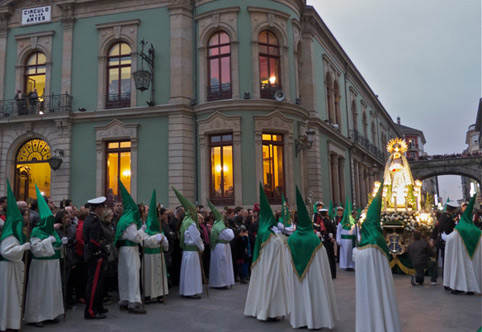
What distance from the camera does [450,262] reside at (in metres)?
9.31

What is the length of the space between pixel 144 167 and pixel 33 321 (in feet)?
42.0

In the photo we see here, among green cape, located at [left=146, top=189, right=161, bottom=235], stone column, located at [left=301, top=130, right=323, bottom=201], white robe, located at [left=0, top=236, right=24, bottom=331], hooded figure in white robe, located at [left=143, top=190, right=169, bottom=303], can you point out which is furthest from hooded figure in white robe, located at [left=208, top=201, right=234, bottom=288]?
stone column, located at [left=301, top=130, right=323, bottom=201]

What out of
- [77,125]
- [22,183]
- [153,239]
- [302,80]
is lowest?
[153,239]

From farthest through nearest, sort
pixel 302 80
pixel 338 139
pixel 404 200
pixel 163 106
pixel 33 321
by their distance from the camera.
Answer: pixel 338 139 < pixel 302 80 < pixel 163 106 < pixel 404 200 < pixel 33 321

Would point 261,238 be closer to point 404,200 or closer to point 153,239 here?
point 153,239

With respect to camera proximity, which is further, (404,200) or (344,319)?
(404,200)

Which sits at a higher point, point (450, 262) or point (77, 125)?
point (77, 125)

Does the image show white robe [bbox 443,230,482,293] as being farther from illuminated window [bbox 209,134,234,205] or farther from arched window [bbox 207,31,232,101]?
arched window [bbox 207,31,232,101]

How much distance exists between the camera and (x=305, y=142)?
67.5ft

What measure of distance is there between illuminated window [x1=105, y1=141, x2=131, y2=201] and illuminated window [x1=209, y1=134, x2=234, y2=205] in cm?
406

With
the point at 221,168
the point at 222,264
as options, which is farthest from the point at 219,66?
the point at 222,264

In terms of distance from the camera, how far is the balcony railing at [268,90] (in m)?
19.3

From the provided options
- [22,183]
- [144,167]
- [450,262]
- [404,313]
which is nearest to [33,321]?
[404,313]

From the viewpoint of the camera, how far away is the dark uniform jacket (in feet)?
23.8
